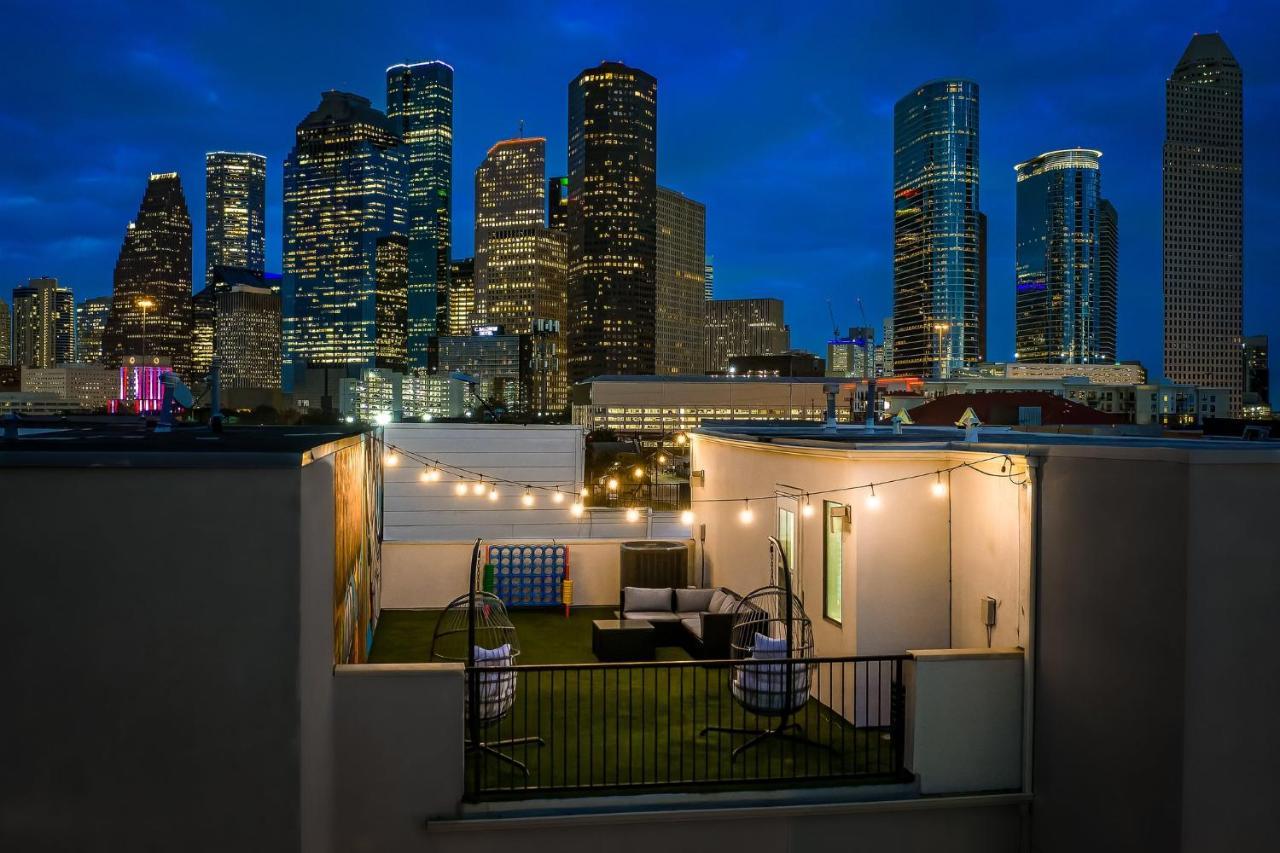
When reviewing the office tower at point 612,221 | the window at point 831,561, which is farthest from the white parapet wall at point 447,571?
the office tower at point 612,221

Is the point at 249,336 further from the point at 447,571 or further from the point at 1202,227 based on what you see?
the point at 1202,227

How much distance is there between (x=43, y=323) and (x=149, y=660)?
205m

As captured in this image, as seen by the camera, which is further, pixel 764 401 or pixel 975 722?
pixel 764 401

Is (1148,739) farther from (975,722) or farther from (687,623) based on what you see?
(687,623)

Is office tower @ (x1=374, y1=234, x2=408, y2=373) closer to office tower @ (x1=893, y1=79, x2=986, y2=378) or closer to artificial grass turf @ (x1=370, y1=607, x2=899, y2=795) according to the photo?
office tower @ (x1=893, y1=79, x2=986, y2=378)

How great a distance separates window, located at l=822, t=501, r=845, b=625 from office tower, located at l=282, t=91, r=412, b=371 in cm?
16109

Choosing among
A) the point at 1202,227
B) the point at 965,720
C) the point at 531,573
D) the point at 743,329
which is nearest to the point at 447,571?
the point at 531,573

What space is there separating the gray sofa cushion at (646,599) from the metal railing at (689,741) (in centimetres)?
253

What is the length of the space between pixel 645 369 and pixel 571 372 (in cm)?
1305

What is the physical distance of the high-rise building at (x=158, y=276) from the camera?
155875 mm

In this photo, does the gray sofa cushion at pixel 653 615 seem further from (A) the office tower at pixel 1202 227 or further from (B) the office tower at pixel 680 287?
(A) the office tower at pixel 1202 227

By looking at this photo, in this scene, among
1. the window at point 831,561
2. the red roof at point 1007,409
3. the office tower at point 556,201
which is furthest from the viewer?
the office tower at point 556,201

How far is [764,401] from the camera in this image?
84.9 meters

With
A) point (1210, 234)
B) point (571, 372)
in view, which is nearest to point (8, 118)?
point (571, 372)
